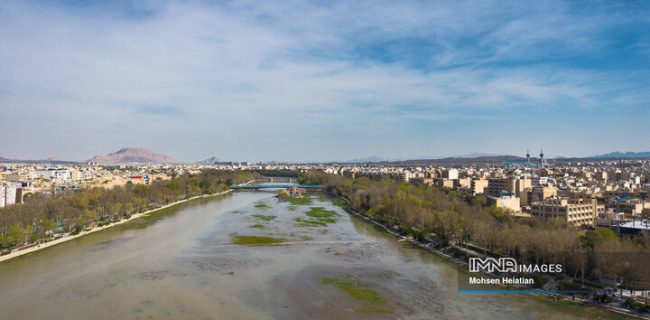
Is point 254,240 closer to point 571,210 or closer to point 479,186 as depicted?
point 571,210

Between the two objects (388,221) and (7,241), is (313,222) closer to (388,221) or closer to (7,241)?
(388,221)

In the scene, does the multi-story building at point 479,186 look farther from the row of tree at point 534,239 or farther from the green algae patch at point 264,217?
the green algae patch at point 264,217

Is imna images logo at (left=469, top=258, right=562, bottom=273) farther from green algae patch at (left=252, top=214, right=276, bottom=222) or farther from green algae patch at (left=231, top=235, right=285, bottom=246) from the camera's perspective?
green algae patch at (left=252, top=214, right=276, bottom=222)

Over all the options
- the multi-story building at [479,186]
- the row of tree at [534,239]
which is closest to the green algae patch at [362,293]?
the row of tree at [534,239]

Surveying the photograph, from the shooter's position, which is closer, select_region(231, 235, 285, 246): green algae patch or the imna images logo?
the imna images logo

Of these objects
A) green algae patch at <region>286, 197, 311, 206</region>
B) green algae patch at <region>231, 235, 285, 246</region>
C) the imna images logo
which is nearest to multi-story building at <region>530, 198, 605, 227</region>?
the imna images logo

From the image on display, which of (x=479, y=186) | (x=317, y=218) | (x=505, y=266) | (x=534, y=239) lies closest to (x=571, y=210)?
(x=534, y=239)
